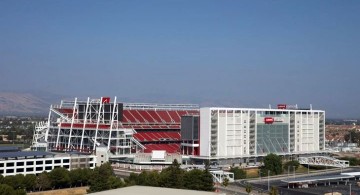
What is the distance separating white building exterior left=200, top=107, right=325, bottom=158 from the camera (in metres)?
105

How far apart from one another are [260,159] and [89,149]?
3566cm

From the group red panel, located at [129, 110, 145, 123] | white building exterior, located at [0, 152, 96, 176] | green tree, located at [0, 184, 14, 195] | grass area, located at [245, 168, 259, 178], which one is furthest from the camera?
red panel, located at [129, 110, 145, 123]

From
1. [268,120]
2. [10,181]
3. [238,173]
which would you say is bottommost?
[10,181]

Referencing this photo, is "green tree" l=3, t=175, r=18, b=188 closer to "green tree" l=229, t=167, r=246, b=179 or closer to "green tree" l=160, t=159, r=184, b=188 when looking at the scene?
"green tree" l=160, t=159, r=184, b=188

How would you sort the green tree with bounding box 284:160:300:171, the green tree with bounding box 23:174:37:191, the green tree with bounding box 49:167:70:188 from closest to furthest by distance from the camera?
the green tree with bounding box 23:174:37:191
the green tree with bounding box 49:167:70:188
the green tree with bounding box 284:160:300:171

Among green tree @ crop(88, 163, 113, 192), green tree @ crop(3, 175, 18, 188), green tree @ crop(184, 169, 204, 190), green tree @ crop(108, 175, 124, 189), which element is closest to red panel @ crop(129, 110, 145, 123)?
green tree @ crop(184, 169, 204, 190)

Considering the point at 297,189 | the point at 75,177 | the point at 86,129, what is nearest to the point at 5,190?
the point at 75,177

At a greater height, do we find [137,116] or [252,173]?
[137,116]

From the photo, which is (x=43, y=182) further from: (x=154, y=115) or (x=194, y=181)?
(x=154, y=115)

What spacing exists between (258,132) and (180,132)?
16606 millimetres

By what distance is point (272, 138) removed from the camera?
116m

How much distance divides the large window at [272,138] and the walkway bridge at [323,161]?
482 centimetres

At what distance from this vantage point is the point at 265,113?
4513 inches

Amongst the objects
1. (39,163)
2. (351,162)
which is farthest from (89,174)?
(351,162)
